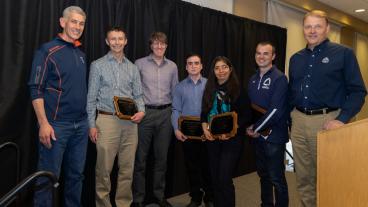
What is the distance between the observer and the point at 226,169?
8.88 feet

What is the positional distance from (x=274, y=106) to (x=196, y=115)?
0.88 metres

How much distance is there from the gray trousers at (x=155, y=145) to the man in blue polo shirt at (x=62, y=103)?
72 cm

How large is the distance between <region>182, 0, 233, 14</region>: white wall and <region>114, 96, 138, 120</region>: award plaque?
6.90 feet

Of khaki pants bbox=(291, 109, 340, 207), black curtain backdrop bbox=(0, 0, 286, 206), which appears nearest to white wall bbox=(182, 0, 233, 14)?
black curtain backdrop bbox=(0, 0, 286, 206)

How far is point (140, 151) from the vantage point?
3309 mm

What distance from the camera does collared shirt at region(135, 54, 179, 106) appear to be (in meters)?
3.32

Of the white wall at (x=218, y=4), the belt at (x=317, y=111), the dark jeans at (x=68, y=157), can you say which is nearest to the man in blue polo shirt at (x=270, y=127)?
the belt at (x=317, y=111)

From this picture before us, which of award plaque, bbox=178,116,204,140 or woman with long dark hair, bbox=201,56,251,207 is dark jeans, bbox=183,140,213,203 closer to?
award plaque, bbox=178,116,204,140

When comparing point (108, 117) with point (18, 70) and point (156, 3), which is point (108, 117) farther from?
point (156, 3)

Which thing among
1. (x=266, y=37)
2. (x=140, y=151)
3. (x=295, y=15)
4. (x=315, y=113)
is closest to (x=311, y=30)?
(x=315, y=113)

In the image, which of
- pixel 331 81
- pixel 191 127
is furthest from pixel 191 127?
pixel 331 81

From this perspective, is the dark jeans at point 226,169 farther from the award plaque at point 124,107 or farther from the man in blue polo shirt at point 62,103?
the man in blue polo shirt at point 62,103

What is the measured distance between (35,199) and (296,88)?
208 centimetres

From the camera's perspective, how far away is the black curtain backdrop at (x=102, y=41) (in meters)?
2.71
